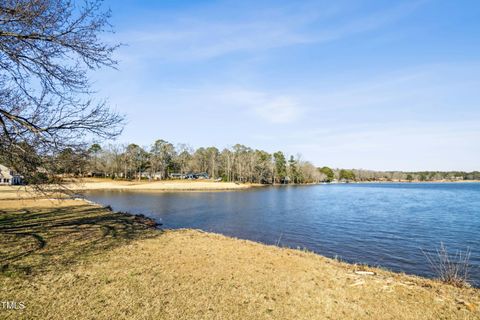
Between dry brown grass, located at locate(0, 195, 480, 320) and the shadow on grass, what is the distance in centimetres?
10

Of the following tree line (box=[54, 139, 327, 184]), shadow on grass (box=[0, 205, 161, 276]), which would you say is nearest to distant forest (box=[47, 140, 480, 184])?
tree line (box=[54, 139, 327, 184])

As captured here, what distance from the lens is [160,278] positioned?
6.70 meters

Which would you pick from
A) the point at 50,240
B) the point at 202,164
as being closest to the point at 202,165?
the point at 202,164

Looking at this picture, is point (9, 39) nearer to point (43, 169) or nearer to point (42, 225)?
point (43, 169)

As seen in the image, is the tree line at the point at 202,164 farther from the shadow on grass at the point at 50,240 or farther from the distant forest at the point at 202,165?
the shadow on grass at the point at 50,240

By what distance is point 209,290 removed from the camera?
6176mm

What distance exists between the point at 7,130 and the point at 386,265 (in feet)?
45.7

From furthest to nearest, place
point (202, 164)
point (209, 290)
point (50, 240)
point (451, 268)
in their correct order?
1. point (202, 164)
2. point (451, 268)
3. point (50, 240)
4. point (209, 290)

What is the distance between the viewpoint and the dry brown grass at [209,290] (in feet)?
17.1

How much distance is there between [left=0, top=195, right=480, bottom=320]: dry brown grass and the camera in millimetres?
5223

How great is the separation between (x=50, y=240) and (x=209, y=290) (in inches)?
265

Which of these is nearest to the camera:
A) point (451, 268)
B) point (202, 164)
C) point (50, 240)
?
point (50, 240)

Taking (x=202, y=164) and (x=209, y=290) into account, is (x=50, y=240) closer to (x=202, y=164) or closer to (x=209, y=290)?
(x=209, y=290)

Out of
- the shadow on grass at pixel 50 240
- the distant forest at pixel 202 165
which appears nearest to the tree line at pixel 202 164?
the distant forest at pixel 202 165
